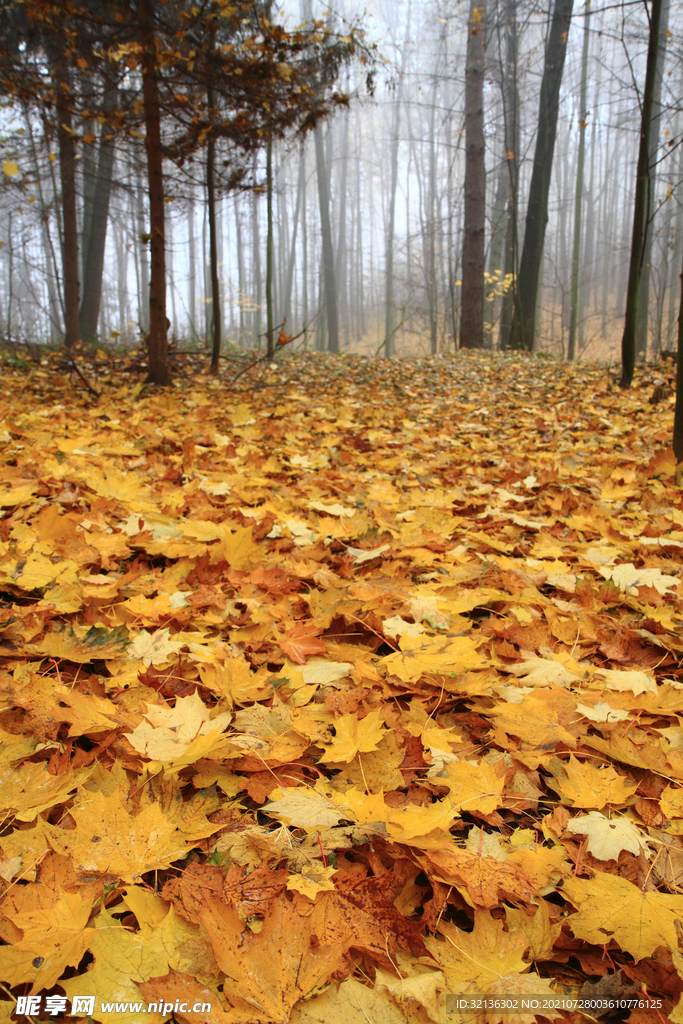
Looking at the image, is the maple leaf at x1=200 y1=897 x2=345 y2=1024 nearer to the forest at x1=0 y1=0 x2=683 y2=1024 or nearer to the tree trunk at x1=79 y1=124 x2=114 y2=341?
the forest at x1=0 y1=0 x2=683 y2=1024

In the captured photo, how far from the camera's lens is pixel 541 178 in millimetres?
9078

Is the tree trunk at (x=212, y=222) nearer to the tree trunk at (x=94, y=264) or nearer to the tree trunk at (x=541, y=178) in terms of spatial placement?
the tree trunk at (x=94, y=264)

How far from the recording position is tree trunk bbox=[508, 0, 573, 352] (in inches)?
344

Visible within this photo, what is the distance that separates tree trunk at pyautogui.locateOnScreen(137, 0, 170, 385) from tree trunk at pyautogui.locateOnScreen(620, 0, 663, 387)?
3.81 meters

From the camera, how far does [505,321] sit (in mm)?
11266

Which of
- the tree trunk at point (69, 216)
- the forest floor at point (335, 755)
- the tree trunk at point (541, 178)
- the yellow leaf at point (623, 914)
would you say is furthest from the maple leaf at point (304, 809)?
the tree trunk at point (541, 178)

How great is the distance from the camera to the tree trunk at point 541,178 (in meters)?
8.73

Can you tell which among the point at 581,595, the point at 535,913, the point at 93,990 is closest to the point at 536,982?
the point at 535,913

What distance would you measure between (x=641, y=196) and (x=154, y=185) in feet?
13.4

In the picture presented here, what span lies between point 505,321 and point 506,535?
10.4 metres

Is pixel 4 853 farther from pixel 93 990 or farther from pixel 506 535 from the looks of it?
pixel 506 535

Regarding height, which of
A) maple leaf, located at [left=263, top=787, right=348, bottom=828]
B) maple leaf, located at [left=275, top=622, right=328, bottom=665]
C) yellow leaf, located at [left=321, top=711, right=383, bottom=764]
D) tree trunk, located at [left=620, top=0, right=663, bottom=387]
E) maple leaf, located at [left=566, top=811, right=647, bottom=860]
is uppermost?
tree trunk, located at [left=620, top=0, right=663, bottom=387]

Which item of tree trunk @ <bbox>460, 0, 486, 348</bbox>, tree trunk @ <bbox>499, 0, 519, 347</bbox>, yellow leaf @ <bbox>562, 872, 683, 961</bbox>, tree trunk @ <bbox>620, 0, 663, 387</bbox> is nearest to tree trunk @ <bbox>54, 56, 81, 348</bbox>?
tree trunk @ <bbox>620, 0, 663, 387</bbox>

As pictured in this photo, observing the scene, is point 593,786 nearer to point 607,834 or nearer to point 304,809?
point 607,834
